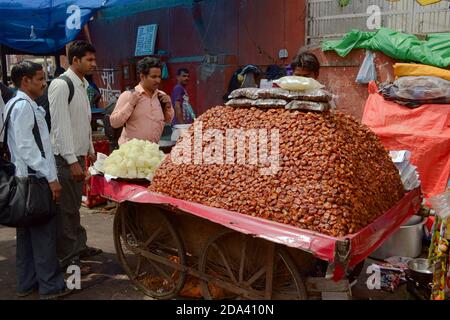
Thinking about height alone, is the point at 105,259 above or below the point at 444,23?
below

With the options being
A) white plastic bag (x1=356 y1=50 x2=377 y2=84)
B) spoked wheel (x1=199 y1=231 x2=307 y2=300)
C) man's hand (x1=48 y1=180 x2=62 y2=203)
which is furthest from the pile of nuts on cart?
white plastic bag (x1=356 y1=50 x2=377 y2=84)

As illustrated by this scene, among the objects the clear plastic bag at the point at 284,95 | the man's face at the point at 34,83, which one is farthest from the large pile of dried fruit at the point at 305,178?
the man's face at the point at 34,83

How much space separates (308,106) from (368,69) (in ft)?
10.7

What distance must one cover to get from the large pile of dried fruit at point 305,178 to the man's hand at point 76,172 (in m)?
0.72

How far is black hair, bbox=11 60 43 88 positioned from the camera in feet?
10.7

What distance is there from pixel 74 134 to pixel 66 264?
119 cm

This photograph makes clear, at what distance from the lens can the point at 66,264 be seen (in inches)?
155

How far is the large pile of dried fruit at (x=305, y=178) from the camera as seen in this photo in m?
2.55

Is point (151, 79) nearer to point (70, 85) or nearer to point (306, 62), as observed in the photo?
point (70, 85)

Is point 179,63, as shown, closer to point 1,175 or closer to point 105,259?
point 105,259

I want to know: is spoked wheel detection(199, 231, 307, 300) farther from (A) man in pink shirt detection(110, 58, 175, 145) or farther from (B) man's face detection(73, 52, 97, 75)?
(B) man's face detection(73, 52, 97, 75)

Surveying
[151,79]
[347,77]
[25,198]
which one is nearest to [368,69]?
[347,77]

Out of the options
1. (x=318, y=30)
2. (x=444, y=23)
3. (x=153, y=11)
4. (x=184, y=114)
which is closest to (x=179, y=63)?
(x=153, y=11)
